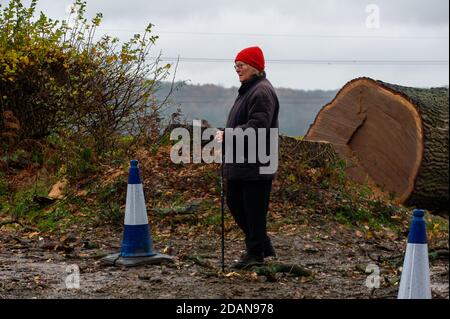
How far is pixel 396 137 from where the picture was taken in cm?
1216

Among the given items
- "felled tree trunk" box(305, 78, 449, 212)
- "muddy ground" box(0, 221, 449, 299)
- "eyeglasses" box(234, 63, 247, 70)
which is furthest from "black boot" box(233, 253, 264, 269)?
"felled tree trunk" box(305, 78, 449, 212)

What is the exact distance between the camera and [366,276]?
769cm

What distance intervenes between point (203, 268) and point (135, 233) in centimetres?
70

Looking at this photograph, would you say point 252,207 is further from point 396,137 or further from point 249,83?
point 396,137

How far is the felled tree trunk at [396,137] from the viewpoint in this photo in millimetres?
11750

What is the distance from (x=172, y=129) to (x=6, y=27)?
315 centimetres

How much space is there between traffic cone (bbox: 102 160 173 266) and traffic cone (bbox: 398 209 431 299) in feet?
10.5

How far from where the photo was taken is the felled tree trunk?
1175cm

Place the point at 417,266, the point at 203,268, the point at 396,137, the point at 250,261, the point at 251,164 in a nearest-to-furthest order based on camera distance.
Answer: the point at 417,266
the point at 251,164
the point at 250,261
the point at 203,268
the point at 396,137

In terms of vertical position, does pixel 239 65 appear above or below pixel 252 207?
above

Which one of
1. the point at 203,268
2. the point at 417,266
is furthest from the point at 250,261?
the point at 417,266

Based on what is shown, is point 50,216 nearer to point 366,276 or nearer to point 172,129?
point 172,129
